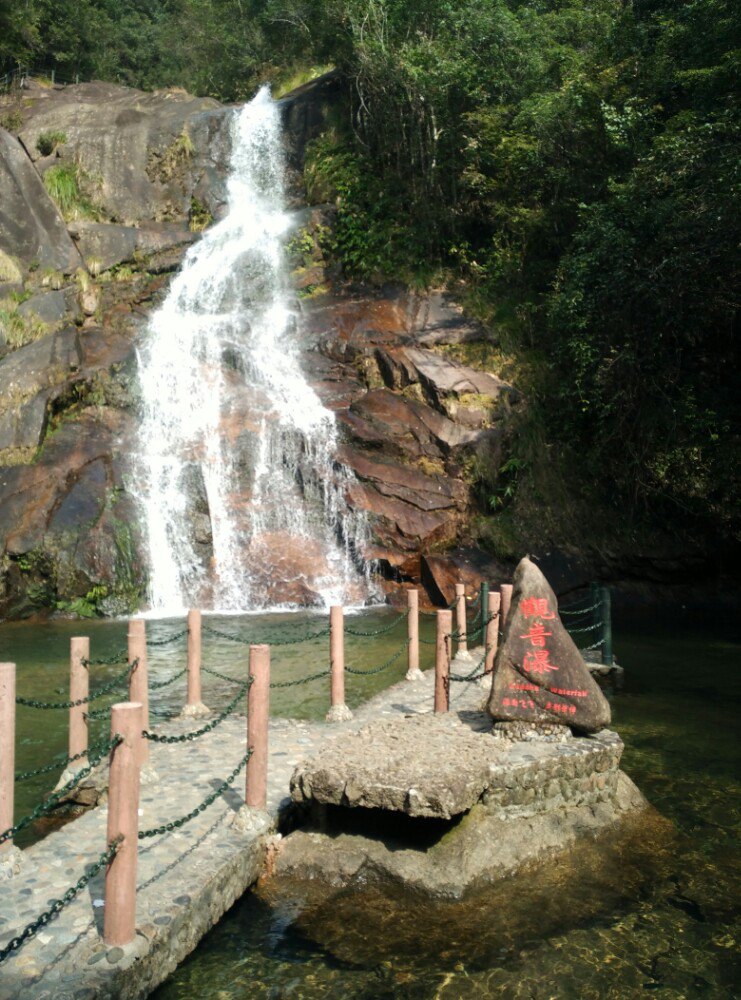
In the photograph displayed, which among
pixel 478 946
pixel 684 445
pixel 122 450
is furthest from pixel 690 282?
pixel 478 946

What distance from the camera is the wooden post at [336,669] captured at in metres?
8.91

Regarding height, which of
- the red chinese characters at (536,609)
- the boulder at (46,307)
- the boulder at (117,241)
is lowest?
the red chinese characters at (536,609)

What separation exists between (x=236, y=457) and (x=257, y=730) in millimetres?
13834

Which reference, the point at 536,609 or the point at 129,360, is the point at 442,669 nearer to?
the point at 536,609

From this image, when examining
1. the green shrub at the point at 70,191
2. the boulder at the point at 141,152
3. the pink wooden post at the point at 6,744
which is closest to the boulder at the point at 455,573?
the pink wooden post at the point at 6,744

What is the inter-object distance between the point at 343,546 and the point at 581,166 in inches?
439

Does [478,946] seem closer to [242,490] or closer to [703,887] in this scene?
[703,887]

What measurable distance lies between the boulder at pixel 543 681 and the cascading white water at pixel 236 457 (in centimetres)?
1044

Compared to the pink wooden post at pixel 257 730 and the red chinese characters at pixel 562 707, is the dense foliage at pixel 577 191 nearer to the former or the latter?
the red chinese characters at pixel 562 707

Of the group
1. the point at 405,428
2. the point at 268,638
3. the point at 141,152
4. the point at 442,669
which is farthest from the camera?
the point at 141,152

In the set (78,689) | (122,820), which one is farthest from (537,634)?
(122,820)

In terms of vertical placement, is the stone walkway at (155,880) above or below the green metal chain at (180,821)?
below

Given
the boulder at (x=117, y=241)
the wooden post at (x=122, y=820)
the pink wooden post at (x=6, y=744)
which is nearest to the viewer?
the wooden post at (x=122, y=820)

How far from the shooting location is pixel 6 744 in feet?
16.7
